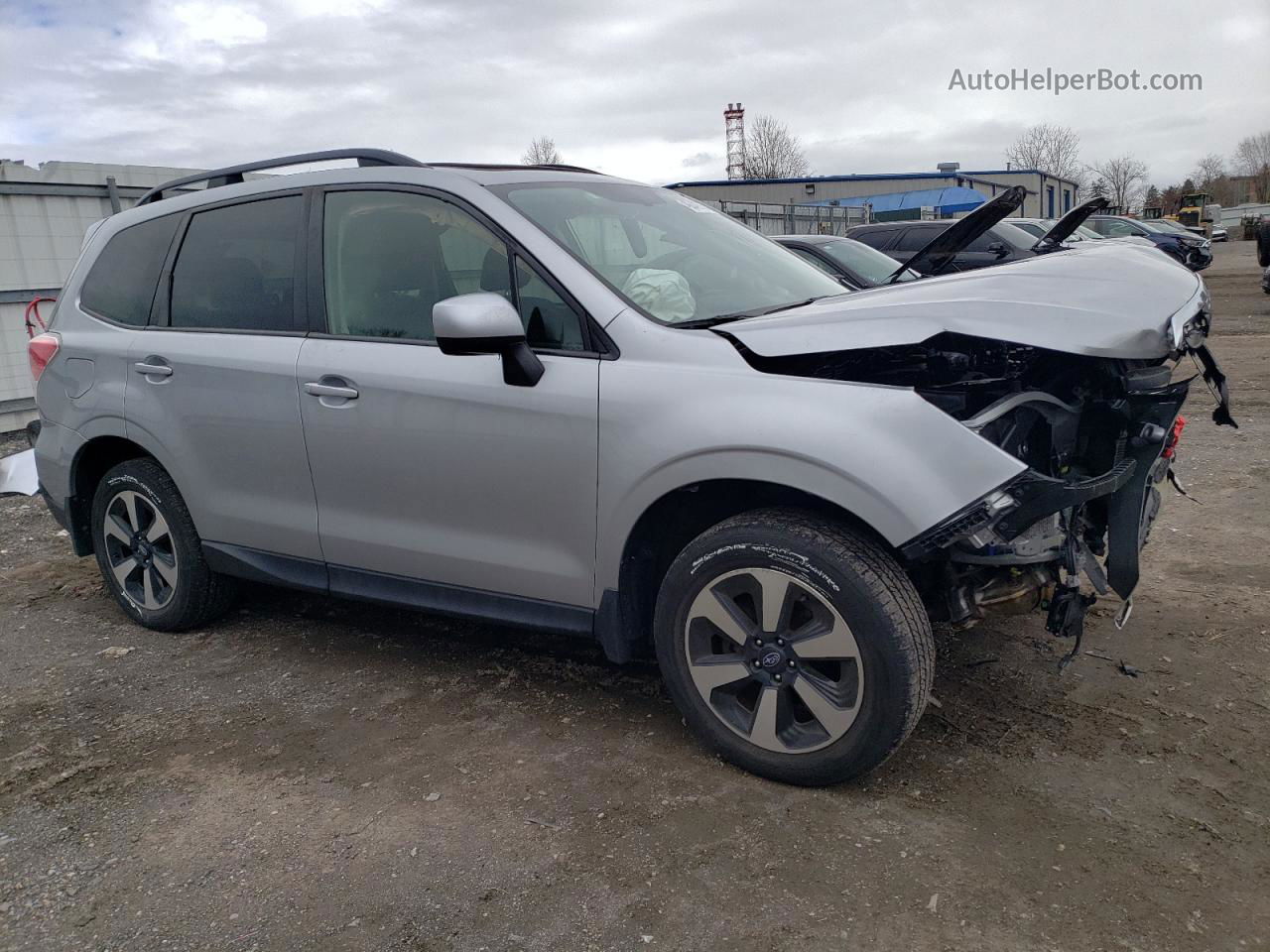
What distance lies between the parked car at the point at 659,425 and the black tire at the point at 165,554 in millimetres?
30

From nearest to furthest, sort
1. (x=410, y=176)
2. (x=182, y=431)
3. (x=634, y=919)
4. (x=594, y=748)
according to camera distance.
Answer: (x=634, y=919)
(x=594, y=748)
(x=410, y=176)
(x=182, y=431)

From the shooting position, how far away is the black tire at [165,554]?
161 inches

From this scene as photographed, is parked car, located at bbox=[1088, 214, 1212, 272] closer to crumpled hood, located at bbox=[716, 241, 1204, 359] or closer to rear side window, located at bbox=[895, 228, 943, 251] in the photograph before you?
rear side window, located at bbox=[895, 228, 943, 251]

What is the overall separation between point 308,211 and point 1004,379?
99.0 inches

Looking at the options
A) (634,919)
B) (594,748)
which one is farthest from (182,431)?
(634,919)

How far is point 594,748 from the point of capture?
317 centimetres

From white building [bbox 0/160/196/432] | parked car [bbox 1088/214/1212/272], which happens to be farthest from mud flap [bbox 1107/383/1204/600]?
parked car [bbox 1088/214/1212/272]

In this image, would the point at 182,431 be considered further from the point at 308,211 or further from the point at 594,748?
the point at 594,748

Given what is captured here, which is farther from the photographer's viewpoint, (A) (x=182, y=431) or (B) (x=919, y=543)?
(A) (x=182, y=431)

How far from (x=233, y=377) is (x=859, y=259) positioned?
6.92 metres

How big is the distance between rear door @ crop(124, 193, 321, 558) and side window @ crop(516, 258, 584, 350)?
977 millimetres

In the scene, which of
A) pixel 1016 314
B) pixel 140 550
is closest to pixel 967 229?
pixel 1016 314

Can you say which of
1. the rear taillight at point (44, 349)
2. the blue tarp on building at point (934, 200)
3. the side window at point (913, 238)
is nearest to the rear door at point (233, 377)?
the rear taillight at point (44, 349)

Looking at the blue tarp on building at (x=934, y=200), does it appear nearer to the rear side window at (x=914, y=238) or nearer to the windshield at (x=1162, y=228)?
the windshield at (x=1162, y=228)
